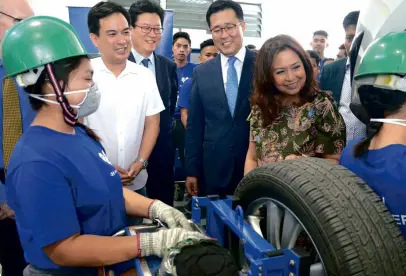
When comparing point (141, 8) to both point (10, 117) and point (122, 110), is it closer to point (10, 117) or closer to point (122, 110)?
point (122, 110)

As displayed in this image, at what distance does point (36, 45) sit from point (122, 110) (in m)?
0.98

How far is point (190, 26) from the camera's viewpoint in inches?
323

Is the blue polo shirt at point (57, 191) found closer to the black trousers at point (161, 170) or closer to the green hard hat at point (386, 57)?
the green hard hat at point (386, 57)

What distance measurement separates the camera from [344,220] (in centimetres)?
99

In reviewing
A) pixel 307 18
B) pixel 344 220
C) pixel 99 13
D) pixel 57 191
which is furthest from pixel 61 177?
pixel 307 18

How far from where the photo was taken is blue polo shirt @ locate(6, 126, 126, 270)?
1.07 m

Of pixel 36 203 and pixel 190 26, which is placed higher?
pixel 190 26

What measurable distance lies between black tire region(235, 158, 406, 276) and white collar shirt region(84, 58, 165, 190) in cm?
123

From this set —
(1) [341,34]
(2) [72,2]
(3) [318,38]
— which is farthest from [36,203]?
(1) [341,34]

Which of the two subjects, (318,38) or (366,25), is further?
(318,38)

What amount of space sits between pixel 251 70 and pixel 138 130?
2.59 ft

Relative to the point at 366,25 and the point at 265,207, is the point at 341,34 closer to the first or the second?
the point at 366,25

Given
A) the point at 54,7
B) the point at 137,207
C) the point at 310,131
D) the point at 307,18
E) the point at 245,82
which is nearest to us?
the point at 137,207

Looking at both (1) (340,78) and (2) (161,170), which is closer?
(1) (340,78)
